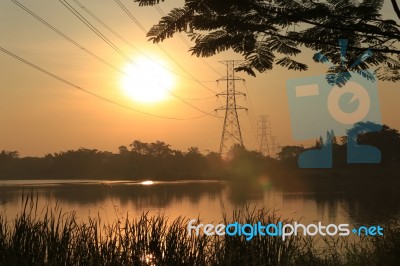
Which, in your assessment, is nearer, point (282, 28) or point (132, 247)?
point (282, 28)

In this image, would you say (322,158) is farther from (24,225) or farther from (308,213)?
(308,213)

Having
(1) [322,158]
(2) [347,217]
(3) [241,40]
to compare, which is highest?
(3) [241,40]

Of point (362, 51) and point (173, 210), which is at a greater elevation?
point (362, 51)

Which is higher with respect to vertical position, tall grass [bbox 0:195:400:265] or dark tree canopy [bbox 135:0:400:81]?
dark tree canopy [bbox 135:0:400:81]

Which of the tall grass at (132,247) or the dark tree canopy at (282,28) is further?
the tall grass at (132,247)

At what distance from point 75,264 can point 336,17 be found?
22.5 ft

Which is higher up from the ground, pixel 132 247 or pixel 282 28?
pixel 282 28

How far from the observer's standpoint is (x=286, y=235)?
1313cm

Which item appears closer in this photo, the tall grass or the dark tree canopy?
the dark tree canopy

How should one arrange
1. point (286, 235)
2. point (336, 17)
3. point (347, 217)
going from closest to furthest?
point (336, 17) < point (286, 235) < point (347, 217)

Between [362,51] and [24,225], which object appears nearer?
[362,51]

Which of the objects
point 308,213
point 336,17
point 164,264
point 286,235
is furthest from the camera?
point 308,213

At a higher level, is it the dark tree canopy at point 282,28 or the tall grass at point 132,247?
the dark tree canopy at point 282,28

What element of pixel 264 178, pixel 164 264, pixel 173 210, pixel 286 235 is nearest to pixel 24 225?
pixel 164 264
